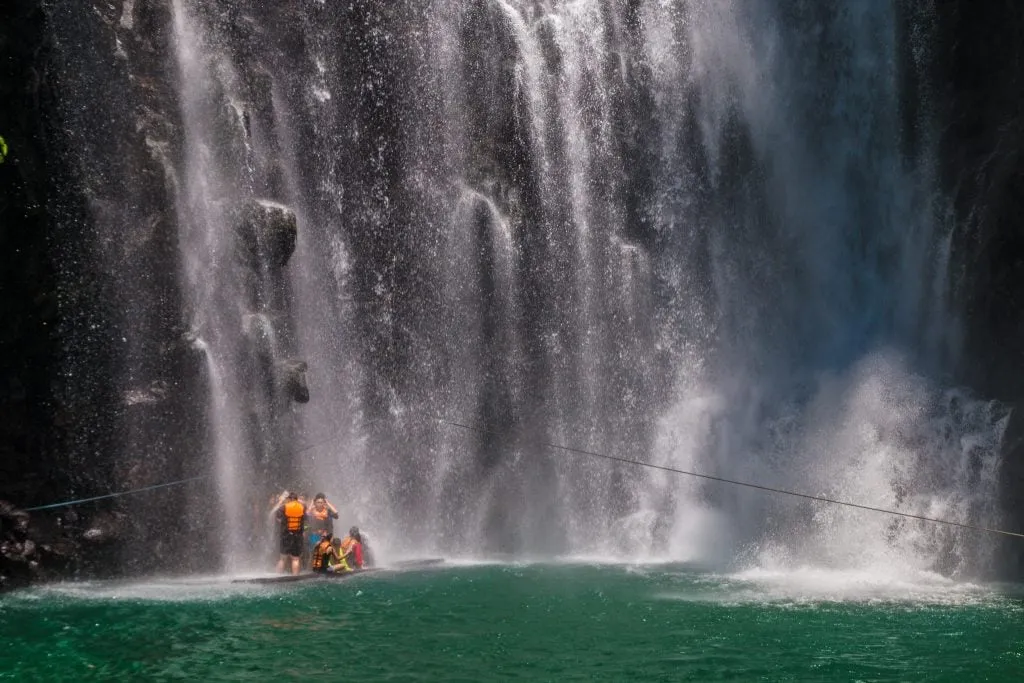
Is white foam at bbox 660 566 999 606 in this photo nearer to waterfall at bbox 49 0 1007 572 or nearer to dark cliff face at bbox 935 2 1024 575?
waterfall at bbox 49 0 1007 572

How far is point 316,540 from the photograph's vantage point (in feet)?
57.4

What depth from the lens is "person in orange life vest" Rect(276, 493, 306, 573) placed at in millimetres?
16953

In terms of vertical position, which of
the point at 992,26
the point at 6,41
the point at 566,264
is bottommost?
the point at 566,264

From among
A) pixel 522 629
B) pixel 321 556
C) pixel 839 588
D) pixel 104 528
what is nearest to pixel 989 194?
pixel 839 588

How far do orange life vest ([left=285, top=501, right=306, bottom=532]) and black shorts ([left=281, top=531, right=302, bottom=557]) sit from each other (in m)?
0.10

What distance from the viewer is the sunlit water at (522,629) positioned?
10820 mm

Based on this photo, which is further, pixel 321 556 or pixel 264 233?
pixel 264 233

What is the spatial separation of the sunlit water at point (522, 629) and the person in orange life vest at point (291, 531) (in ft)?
4.03

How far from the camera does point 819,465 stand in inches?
776

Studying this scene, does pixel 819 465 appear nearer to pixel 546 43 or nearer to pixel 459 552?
pixel 459 552

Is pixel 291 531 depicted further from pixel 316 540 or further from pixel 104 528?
pixel 104 528

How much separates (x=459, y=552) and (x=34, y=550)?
23.6 ft

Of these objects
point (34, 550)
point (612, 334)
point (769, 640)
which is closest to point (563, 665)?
point (769, 640)

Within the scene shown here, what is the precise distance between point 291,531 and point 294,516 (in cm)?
25
